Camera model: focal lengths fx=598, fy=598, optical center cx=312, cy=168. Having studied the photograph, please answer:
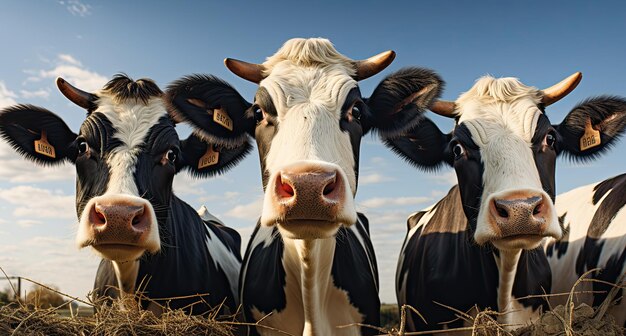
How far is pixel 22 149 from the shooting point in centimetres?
604

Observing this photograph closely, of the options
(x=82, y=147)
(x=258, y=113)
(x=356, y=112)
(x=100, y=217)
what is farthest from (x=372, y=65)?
(x=82, y=147)

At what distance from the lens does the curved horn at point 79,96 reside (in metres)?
5.75

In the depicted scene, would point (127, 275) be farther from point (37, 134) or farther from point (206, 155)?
point (37, 134)

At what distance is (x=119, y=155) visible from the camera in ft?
16.6

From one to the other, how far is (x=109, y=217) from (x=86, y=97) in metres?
1.96

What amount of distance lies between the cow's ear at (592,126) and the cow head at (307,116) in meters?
1.64

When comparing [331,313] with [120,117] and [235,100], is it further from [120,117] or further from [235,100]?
[120,117]

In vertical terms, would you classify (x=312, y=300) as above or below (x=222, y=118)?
below

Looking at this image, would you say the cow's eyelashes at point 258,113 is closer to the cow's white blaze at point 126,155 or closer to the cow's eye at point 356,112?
the cow's eye at point 356,112

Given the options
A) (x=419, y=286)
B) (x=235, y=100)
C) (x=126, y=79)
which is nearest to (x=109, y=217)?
(x=235, y=100)

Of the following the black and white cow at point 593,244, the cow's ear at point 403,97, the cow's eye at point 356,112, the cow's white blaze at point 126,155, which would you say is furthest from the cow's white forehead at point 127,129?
the black and white cow at point 593,244

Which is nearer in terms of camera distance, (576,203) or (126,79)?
(126,79)

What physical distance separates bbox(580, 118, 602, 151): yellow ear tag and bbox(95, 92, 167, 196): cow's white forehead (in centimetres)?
411

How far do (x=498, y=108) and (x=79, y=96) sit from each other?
156 inches
